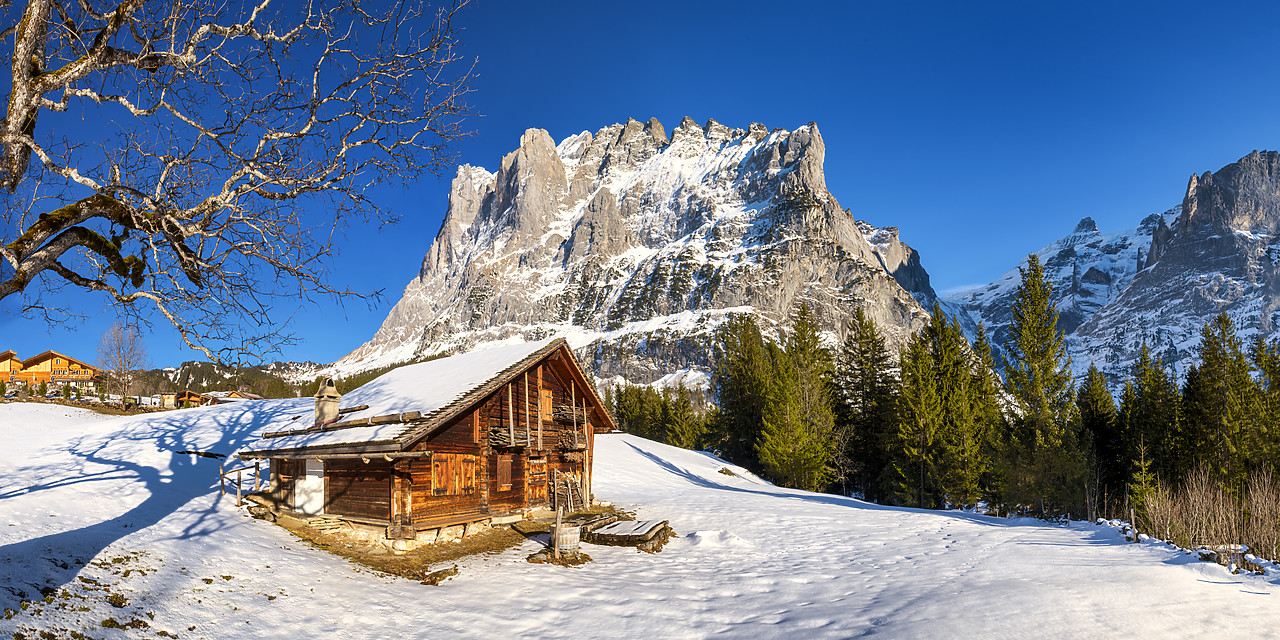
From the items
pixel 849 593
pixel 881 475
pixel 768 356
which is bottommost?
pixel 881 475

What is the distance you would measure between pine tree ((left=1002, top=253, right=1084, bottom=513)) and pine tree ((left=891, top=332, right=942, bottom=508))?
5443 millimetres

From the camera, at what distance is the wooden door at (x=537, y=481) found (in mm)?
22069

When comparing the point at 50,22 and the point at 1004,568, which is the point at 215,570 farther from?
the point at 1004,568

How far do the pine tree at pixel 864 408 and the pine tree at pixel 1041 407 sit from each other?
12106 millimetres

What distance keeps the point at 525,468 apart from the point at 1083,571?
16.6 metres

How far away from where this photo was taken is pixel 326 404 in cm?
2031

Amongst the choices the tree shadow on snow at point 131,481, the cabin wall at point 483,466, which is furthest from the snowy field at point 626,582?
the cabin wall at point 483,466

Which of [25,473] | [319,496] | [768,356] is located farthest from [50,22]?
[768,356]

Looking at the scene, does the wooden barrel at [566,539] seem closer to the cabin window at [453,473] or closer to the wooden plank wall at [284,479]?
the cabin window at [453,473]

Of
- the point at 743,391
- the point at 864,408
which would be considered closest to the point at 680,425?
the point at 743,391

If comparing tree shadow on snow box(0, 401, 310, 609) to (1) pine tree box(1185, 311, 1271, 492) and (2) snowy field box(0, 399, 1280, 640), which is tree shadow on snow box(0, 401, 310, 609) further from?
(1) pine tree box(1185, 311, 1271, 492)

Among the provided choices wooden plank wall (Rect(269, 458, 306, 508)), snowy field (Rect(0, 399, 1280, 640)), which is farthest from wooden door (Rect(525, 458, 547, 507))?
wooden plank wall (Rect(269, 458, 306, 508))

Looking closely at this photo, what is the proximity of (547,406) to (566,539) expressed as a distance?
799 centimetres

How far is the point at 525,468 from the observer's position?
70.7 ft
